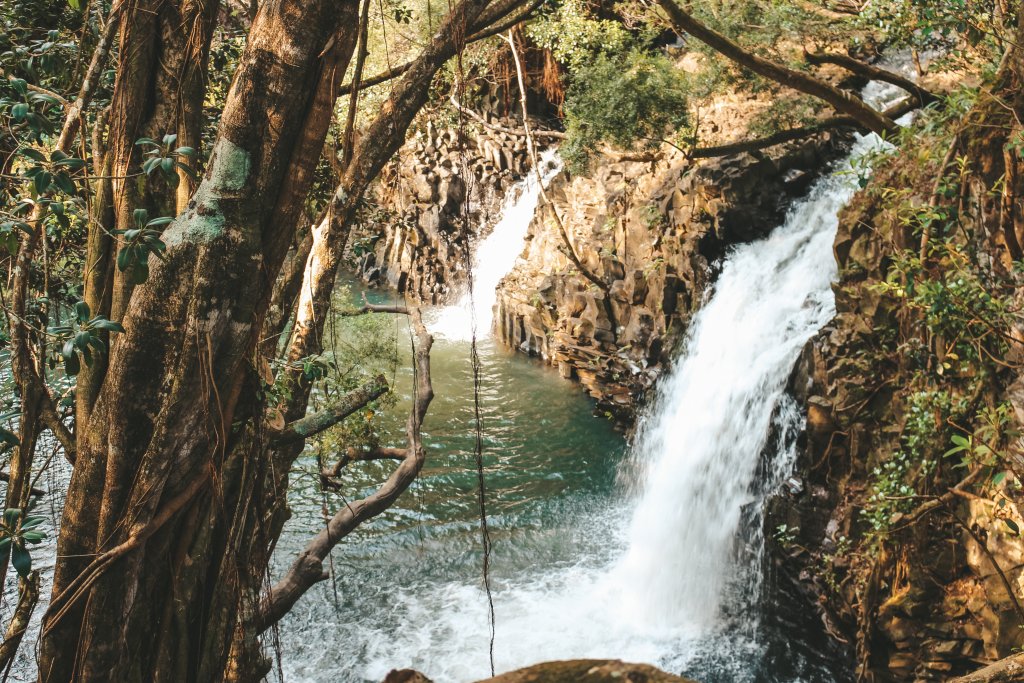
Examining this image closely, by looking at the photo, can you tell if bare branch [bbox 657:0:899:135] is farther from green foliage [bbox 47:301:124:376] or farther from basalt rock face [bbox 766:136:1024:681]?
green foliage [bbox 47:301:124:376]

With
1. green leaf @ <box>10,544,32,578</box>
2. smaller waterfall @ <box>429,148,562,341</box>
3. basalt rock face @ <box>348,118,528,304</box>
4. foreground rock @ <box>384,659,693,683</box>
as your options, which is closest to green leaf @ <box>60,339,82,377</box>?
green leaf @ <box>10,544,32,578</box>

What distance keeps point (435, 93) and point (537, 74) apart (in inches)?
205

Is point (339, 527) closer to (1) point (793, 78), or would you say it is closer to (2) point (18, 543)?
(2) point (18, 543)

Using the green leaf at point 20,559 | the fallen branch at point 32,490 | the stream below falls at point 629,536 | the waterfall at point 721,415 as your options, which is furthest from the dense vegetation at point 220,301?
the waterfall at point 721,415

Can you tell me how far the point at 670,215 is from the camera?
1157 centimetres

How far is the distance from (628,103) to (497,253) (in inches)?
313

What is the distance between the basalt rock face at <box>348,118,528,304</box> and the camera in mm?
17828

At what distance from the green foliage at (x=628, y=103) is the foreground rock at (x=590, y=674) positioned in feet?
28.8

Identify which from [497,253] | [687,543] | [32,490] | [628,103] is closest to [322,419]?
[32,490]

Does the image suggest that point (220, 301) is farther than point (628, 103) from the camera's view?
No

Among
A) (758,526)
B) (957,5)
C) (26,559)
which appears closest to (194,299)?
(26,559)

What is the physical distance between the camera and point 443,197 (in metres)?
19.1

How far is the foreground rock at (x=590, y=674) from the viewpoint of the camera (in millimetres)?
2383

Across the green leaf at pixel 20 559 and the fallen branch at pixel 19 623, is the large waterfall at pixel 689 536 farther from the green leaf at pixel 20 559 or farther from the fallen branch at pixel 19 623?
the green leaf at pixel 20 559
